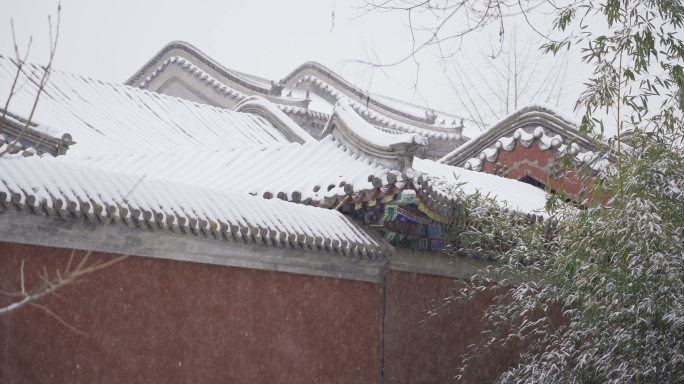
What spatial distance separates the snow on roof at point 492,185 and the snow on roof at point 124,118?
155 inches

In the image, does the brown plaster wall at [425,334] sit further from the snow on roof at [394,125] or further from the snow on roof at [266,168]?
the snow on roof at [394,125]

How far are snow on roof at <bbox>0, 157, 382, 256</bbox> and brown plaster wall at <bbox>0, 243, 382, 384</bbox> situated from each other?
0.94 ft

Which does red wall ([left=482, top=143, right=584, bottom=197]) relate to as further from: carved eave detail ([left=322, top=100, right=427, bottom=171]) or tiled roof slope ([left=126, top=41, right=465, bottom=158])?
tiled roof slope ([left=126, top=41, right=465, bottom=158])

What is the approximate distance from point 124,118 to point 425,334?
653 cm

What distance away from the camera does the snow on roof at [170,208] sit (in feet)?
14.3

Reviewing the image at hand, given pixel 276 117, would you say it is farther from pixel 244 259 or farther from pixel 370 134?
pixel 244 259

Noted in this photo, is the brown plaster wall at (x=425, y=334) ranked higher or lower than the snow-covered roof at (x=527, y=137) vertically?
lower

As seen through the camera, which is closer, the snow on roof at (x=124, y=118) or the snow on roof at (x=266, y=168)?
the snow on roof at (x=266, y=168)

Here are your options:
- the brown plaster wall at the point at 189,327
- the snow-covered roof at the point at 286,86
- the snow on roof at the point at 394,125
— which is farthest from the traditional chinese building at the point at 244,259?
the snow on roof at the point at 394,125

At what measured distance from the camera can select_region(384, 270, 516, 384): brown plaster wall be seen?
21.3 ft

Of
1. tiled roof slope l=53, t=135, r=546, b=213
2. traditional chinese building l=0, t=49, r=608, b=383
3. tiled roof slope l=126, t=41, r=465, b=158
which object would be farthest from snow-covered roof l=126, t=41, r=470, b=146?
traditional chinese building l=0, t=49, r=608, b=383

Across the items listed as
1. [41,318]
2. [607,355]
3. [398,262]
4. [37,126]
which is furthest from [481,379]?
[37,126]

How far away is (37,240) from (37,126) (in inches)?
145

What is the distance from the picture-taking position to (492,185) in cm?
905
